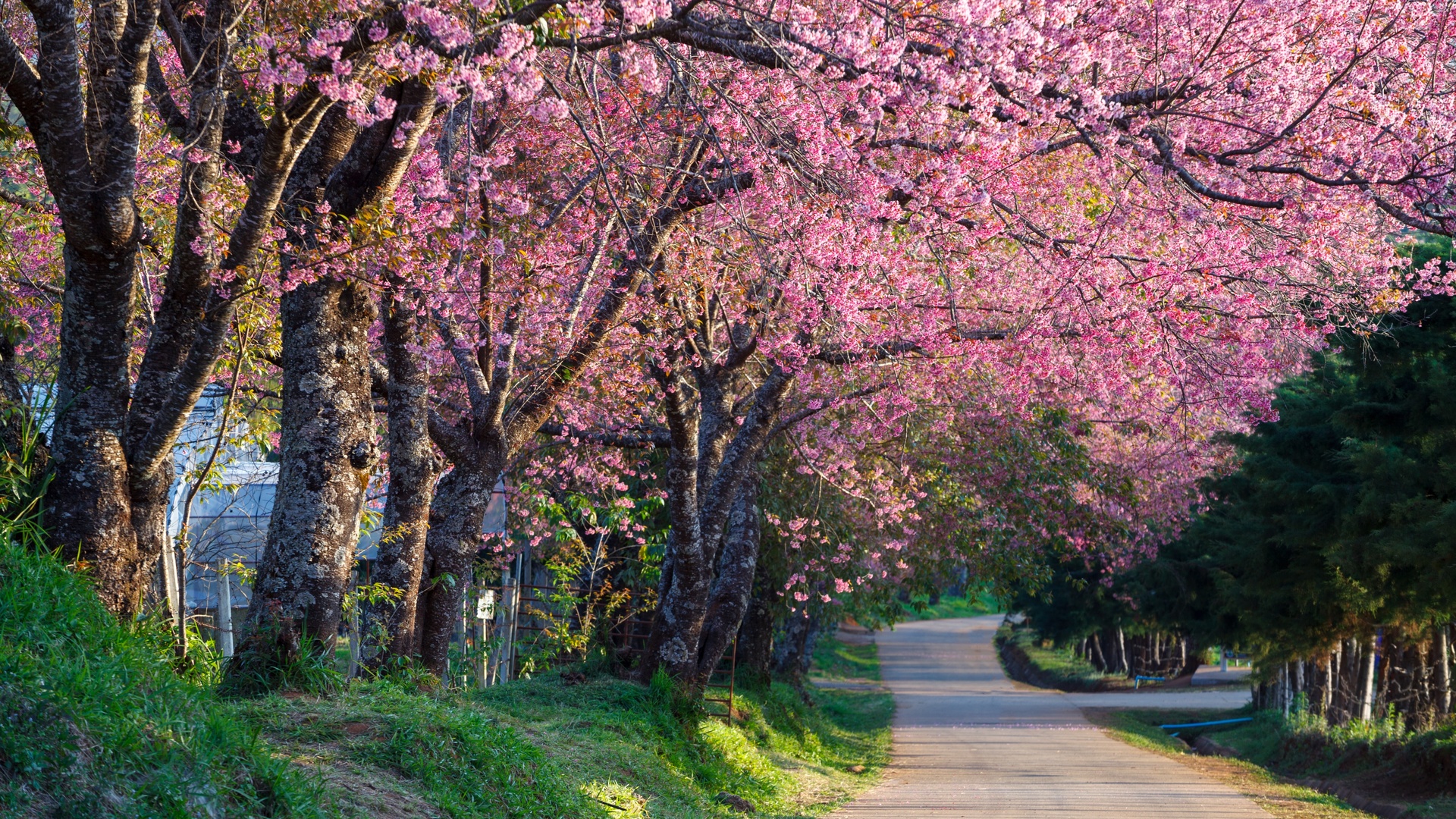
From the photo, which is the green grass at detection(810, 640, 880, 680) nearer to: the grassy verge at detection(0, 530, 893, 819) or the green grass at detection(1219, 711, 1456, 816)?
the green grass at detection(1219, 711, 1456, 816)

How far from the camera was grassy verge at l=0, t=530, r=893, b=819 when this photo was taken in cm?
405

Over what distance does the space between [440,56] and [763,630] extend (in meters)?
17.2

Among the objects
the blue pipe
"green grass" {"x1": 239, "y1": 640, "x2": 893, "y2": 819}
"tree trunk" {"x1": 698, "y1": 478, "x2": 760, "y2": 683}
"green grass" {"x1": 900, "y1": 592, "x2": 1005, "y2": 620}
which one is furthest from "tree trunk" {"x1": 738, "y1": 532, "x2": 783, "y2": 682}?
"green grass" {"x1": 900, "y1": 592, "x2": 1005, "y2": 620}

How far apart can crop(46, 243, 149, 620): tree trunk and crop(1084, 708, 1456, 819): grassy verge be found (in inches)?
476

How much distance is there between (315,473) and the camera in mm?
6793

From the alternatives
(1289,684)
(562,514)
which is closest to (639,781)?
(562,514)

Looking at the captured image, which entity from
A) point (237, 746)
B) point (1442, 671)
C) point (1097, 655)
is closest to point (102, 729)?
point (237, 746)

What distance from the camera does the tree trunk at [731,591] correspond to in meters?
14.9

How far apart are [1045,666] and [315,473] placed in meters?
42.3

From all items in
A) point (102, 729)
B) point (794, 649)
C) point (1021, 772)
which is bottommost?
point (1021, 772)

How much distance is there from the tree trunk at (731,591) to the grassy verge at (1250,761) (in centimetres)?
667

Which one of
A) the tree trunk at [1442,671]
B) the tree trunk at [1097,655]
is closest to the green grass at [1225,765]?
the tree trunk at [1442,671]

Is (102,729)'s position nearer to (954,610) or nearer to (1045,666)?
(1045,666)

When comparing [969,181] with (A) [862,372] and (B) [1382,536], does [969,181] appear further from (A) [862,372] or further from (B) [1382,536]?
(B) [1382,536]
